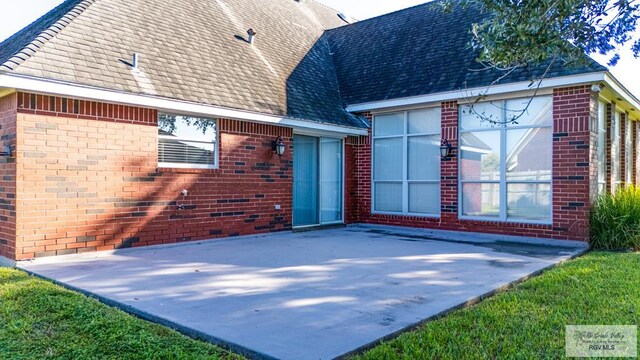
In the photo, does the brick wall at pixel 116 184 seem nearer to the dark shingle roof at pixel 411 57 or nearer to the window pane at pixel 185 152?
the window pane at pixel 185 152

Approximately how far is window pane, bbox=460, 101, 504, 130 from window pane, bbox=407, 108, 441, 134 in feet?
2.17

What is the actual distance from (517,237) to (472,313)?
5870 millimetres

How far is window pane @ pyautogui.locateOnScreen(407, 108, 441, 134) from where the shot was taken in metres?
10.8

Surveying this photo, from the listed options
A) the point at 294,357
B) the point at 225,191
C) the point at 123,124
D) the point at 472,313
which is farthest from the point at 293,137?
the point at 294,357

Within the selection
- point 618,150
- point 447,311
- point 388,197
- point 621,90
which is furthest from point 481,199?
point 447,311

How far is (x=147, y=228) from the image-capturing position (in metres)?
8.07

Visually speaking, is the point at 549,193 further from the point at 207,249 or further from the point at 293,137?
the point at 207,249

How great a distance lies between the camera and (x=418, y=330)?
12.7 feet

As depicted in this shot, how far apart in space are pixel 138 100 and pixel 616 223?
9153mm

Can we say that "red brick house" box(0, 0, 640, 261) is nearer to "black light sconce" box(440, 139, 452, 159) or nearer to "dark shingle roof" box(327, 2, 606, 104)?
"dark shingle roof" box(327, 2, 606, 104)

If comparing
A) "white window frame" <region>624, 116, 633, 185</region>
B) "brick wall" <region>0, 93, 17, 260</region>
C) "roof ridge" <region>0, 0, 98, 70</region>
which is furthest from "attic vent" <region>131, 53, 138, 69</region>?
"white window frame" <region>624, 116, 633, 185</region>

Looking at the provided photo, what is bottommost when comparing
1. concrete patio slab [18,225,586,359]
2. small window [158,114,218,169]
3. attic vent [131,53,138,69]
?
concrete patio slab [18,225,586,359]

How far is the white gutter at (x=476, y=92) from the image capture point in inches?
335

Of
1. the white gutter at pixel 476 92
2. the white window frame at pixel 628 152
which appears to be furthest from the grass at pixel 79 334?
the white window frame at pixel 628 152
